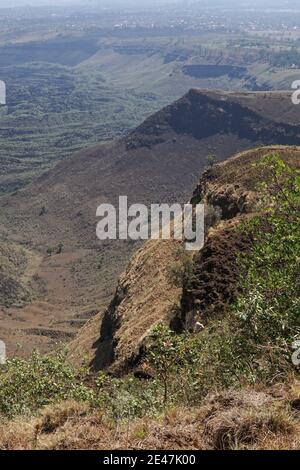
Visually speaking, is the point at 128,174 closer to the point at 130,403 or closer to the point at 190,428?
the point at 130,403

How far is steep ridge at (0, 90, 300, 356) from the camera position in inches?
3580

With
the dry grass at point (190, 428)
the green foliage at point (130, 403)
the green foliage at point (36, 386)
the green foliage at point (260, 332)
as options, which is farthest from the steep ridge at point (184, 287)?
the dry grass at point (190, 428)

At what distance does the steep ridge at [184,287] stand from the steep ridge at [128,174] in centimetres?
4005

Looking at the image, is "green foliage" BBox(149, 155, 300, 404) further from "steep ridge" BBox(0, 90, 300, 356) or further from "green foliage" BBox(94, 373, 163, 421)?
"steep ridge" BBox(0, 90, 300, 356)

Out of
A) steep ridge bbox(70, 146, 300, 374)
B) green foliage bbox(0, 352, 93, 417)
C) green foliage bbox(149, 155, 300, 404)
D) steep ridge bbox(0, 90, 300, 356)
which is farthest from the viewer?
steep ridge bbox(0, 90, 300, 356)

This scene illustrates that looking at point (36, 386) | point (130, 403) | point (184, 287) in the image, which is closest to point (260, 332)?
point (130, 403)

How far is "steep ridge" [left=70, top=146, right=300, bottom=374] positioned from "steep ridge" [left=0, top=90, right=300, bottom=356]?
40.1 meters

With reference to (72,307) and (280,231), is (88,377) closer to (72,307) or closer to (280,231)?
(280,231)

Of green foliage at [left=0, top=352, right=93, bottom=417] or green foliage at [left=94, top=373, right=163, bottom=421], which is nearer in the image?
green foliage at [left=94, top=373, right=163, bottom=421]

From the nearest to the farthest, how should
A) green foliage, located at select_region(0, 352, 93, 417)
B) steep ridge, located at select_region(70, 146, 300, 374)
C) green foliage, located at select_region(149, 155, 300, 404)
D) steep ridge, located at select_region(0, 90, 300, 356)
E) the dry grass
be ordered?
1. the dry grass
2. green foliage, located at select_region(149, 155, 300, 404)
3. green foliage, located at select_region(0, 352, 93, 417)
4. steep ridge, located at select_region(70, 146, 300, 374)
5. steep ridge, located at select_region(0, 90, 300, 356)

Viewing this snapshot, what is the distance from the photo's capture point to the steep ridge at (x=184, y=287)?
78.4 feet

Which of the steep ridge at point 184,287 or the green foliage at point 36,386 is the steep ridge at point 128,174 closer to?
the steep ridge at point 184,287

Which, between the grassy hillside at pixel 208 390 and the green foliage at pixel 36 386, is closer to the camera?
the grassy hillside at pixel 208 390

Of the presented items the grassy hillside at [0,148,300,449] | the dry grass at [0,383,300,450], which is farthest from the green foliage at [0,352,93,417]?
the dry grass at [0,383,300,450]
